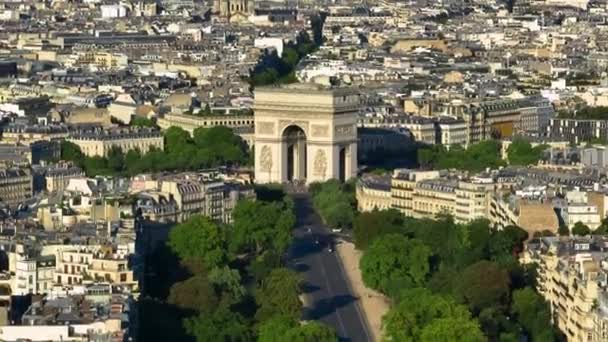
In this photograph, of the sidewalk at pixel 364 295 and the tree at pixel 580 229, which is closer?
the sidewalk at pixel 364 295

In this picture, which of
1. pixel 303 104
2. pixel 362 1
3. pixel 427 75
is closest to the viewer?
pixel 303 104

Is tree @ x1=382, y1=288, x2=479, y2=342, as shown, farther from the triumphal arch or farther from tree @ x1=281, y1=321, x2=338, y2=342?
the triumphal arch

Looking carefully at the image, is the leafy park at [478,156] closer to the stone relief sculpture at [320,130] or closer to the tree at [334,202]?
the stone relief sculpture at [320,130]

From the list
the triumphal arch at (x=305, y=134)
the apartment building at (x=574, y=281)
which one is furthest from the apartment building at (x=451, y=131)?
the apartment building at (x=574, y=281)

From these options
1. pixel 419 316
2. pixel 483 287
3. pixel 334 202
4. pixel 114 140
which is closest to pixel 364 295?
pixel 483 287

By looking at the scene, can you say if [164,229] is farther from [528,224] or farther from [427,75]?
[427,75]

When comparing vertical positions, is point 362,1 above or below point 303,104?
below

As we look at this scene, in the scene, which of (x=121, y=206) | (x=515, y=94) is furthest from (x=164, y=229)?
(x=515, y=94)
